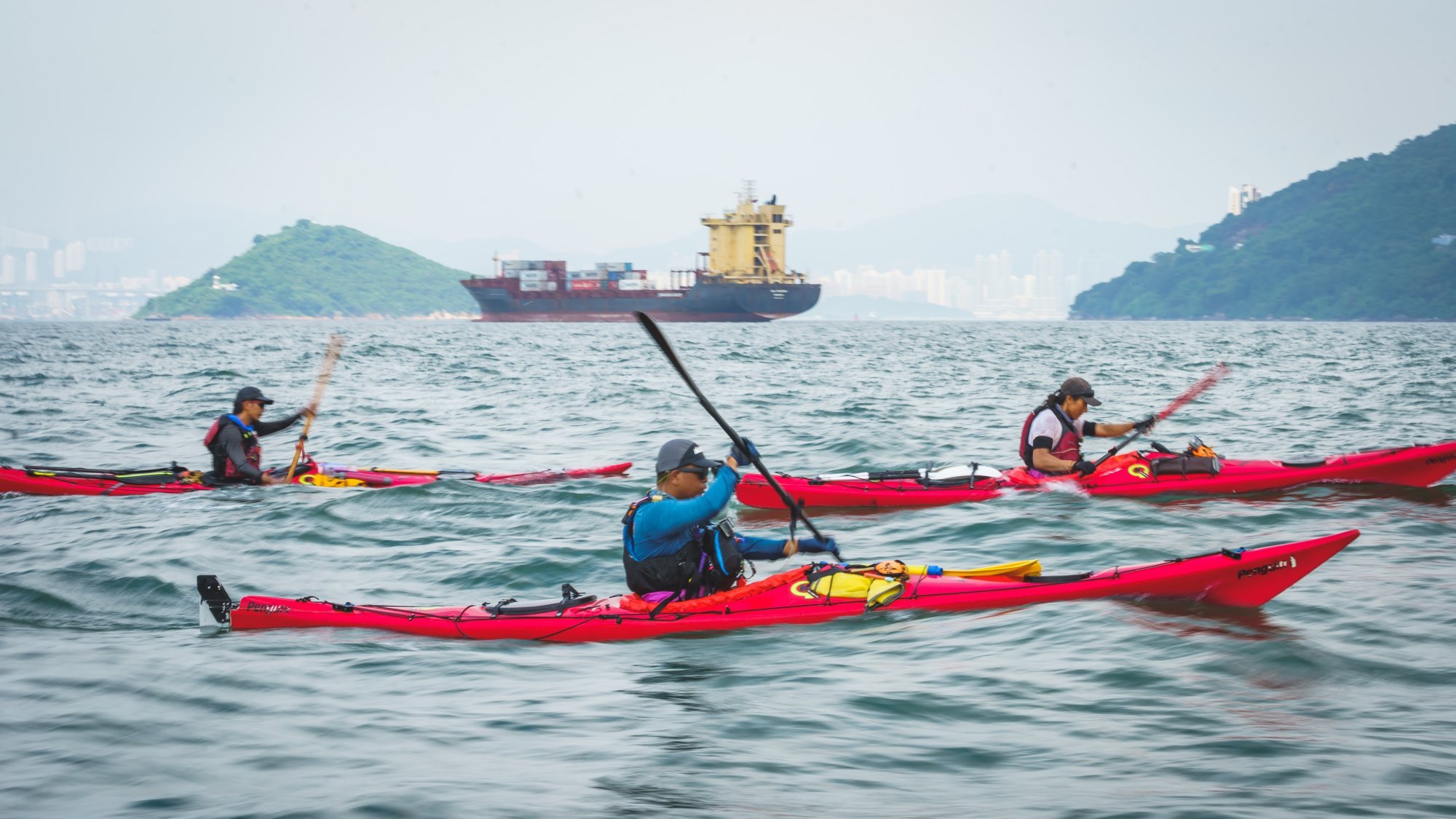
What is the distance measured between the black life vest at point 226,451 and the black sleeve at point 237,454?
1.3 inches

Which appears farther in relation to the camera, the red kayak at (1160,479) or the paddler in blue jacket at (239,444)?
the paddler in blue jacket at (239,444)

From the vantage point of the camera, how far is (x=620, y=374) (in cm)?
3369

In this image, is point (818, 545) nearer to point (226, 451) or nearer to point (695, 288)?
point (226, 451)

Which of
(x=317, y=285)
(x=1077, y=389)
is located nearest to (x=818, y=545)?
(x=1077, y=389)

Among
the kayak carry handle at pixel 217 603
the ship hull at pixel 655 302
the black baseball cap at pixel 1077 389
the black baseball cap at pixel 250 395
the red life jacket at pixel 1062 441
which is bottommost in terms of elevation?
the kayak carry handle at pixel 217 603

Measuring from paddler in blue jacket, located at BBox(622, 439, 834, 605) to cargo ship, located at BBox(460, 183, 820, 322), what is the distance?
282ft

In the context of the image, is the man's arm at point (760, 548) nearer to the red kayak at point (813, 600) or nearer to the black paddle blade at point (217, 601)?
the red kayak at point (813, 600)

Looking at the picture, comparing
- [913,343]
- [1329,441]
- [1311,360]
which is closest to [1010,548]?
[1329,441]

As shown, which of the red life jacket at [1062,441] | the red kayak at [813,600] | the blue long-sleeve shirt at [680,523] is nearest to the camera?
the blue long-sleeve shirt at [680,523]

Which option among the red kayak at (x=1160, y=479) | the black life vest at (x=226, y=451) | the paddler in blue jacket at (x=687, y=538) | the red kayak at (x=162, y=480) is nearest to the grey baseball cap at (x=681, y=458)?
the paddler in blue jacket at (x=687, y=538)

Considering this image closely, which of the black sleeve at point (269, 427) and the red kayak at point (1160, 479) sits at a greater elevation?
the black sleeve at point (269, 427)

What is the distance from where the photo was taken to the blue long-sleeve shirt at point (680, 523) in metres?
6.57

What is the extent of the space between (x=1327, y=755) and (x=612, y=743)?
3149 mm

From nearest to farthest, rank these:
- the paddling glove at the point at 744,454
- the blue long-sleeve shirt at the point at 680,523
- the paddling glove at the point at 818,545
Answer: the blue long-sleeve shirt at the point at 680,523 → the paddling glove at the point at 744,454 → the paddling glove at the point at 818,545
